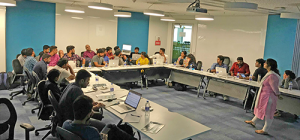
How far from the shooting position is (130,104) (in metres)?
3.89

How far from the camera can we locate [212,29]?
11.4 meters

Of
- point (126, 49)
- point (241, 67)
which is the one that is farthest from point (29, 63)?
point (241, 67)

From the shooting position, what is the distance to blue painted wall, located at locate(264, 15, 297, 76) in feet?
28.6

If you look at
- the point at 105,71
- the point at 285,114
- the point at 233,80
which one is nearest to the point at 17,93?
the point at 105,71

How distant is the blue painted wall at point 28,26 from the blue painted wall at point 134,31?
10.5 feet

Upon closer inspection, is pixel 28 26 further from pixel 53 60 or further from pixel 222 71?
pixel 222 71

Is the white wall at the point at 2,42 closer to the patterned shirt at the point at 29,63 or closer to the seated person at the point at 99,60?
the patterned shirt at the point at 29,63

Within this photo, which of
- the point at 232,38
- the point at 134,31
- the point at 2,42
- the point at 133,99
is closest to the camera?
the point at 133,99

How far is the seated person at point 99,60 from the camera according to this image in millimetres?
7890

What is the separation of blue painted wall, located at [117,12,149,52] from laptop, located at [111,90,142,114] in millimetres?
7822

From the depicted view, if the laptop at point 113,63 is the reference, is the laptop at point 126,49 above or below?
above

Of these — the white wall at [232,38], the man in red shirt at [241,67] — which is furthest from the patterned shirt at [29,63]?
the white wall at [232,38]

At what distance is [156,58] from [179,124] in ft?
22.1

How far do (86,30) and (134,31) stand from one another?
102 inches
